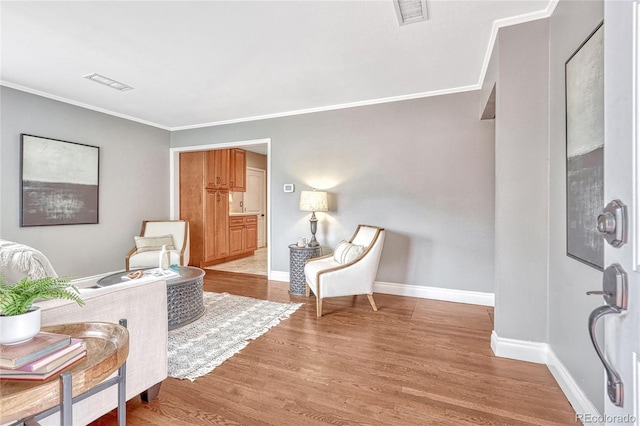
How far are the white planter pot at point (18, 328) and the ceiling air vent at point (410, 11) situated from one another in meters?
2.51

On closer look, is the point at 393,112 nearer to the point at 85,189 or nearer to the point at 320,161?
the point at 320,161

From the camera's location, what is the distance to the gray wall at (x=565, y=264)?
1.46m

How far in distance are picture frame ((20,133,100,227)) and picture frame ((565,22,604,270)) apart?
5283 mm

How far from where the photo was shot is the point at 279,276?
4.46 meters

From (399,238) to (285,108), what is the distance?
95.0 inches

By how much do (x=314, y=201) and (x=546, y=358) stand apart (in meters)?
2.69

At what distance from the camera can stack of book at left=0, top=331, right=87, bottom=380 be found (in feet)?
2.68

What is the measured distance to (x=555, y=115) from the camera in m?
1.95

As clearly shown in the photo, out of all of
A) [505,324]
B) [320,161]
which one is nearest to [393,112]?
[320,161]

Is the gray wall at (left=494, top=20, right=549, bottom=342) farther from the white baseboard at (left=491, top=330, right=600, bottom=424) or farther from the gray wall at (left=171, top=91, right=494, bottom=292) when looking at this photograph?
the gray wall at (left=171, top=91, right=494, bottom=292)

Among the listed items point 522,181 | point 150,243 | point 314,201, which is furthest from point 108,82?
point 522,181

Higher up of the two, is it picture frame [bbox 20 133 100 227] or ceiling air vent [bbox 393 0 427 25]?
ceiling air vent [bbox 393 0 427 25]

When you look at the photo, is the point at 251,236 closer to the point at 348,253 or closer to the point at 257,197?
the point at 257,197

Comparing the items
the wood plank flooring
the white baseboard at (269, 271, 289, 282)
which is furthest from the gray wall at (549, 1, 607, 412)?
the white baseboard at (269, 271, 289, 282)
